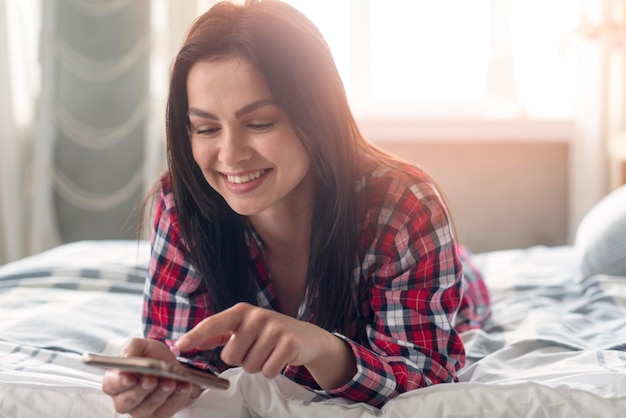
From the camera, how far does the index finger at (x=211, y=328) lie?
0.71 meters

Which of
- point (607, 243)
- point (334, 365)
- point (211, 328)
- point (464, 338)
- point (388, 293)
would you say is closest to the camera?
point (211, 328)

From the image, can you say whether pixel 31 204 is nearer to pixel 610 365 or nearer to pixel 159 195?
pixel 159 195

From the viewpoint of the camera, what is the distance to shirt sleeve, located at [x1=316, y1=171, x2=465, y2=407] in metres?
0.94

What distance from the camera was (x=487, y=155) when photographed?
8.88 ft

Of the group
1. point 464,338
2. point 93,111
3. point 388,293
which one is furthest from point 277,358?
point 93,111

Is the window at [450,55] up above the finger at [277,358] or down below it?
above

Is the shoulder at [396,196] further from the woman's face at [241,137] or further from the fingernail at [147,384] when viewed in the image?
the fingernail at [147,384]

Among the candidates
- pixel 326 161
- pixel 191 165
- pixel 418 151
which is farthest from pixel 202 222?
pixel 418 151

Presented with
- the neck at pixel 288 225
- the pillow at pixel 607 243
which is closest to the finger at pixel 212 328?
the neck at pixel 288 225

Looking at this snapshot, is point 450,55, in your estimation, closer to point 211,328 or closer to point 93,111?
point 93,111

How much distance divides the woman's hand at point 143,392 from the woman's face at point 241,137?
0.73 feet

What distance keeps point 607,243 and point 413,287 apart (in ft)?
2.40

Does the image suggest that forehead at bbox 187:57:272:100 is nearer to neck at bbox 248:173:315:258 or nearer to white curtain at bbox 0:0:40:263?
neck at bbox 248:173:315:258

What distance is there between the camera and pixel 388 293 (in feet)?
3.15
